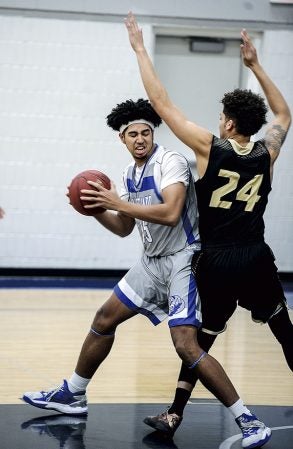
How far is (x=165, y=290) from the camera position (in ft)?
17.7

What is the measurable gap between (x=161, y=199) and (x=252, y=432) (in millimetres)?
1300

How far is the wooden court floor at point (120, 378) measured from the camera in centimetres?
528

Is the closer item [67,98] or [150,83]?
[150,83]

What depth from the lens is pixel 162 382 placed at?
6680 mm

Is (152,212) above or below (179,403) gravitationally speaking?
above

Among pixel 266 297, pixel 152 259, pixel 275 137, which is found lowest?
pixel 266 297

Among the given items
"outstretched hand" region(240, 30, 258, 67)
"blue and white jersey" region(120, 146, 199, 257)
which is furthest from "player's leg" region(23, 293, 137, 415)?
"outstretched hand" region(240, 30, 258, 67)

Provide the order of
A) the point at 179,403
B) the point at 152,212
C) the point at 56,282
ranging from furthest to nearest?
the point at 56,282, the point at 179,403, the point at 152,212

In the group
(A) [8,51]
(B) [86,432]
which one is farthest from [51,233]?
(B) [86,432]

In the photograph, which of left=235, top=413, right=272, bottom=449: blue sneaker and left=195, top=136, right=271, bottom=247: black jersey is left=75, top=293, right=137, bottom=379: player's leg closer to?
left=195, top=136, right=271, bottom=247: black jersey

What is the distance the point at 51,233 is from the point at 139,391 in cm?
468

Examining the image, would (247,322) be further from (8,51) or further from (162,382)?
(8,51)

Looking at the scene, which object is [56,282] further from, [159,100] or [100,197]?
[159,100]

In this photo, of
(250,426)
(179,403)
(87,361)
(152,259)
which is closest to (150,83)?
(152,259)
